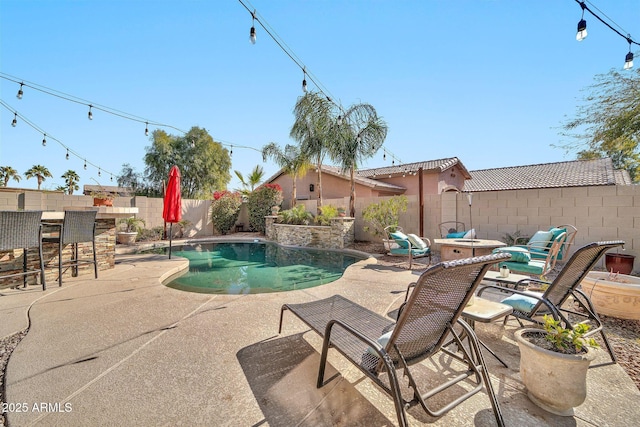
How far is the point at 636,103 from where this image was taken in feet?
24.4

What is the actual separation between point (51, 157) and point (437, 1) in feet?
65.0

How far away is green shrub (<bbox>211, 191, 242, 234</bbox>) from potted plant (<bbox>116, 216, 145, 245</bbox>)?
12.3ft

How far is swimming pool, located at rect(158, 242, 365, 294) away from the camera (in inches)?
221

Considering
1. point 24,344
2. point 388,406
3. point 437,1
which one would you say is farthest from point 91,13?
point 388,406

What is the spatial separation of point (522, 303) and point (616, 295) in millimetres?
1852

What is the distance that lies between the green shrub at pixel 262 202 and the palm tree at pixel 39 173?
1020 inches

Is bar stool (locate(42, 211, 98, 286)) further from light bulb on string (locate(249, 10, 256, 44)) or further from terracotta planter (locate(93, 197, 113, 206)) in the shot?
light bulb on string (locate(249, 10, 256, 44))

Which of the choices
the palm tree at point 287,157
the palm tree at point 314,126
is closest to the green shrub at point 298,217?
the palm tree at point 314,126

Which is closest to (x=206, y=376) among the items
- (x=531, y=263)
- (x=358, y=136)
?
(x=531, y=263)

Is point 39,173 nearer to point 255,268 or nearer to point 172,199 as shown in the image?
point 172,199

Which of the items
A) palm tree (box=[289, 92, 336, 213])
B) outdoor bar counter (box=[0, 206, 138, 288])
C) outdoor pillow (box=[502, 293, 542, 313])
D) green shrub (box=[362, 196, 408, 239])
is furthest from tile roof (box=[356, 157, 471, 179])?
outdoor bar counter (box=[0, 206, 138, 288])

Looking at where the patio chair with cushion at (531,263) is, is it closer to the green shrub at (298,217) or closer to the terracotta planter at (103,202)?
the green shrub at (298,217)

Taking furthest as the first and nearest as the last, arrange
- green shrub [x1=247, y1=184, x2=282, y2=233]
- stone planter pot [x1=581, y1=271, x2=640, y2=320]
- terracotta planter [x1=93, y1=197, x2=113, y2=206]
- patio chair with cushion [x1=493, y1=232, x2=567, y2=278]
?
1. green shrub [x1=247, y1=184, x2=282, y2=233]
2. terracotta planter [x1=93, y1=197, x2=113, y2=206]
3. patio chair with cushion [x1=493, y1=232, x2=567, y2=278]
4. stone planter pot [x1=581, y1=271, x2=640, y2=320]

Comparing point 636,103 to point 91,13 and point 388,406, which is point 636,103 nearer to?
point 388,406
